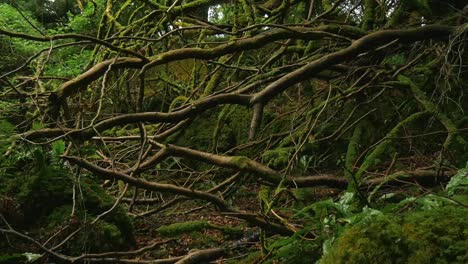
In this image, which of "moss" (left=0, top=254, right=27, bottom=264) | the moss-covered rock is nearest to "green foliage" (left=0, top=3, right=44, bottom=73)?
the moss-covered rock

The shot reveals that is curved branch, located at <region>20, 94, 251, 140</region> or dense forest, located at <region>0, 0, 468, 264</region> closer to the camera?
dense forest, located at <region>0, 0, 468, 264</region>

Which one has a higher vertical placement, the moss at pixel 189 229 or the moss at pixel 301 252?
the moss at pixel 301 252

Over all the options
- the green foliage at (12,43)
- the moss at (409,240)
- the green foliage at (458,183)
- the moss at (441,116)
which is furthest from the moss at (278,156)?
the green foliage at (12,43)

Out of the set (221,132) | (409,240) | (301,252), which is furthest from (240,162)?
(221,132)

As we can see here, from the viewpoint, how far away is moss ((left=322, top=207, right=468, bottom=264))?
1.58m

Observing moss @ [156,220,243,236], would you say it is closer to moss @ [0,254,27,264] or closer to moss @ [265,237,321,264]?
moss @ [0,254,27,264]

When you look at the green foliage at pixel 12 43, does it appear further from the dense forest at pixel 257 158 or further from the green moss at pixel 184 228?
the green moss at pixel 184 228

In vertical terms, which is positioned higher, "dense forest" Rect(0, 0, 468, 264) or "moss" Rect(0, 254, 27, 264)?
"dense forest" Rect(0, 0, 468, 264)

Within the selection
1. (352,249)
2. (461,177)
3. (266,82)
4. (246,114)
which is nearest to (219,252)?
(266,82)

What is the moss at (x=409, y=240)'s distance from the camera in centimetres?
158

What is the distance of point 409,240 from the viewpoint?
5.42ft

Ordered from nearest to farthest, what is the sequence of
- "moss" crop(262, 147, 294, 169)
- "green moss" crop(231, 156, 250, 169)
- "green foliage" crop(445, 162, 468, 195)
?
"green foliage" crop(445, 162, 468, 195)
"green moss" crop(231, 156, 250, 169)
"moss" crop(262, 147, 294, 169)

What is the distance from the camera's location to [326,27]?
4430 millimetres

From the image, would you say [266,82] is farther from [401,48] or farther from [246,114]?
[246,114]
